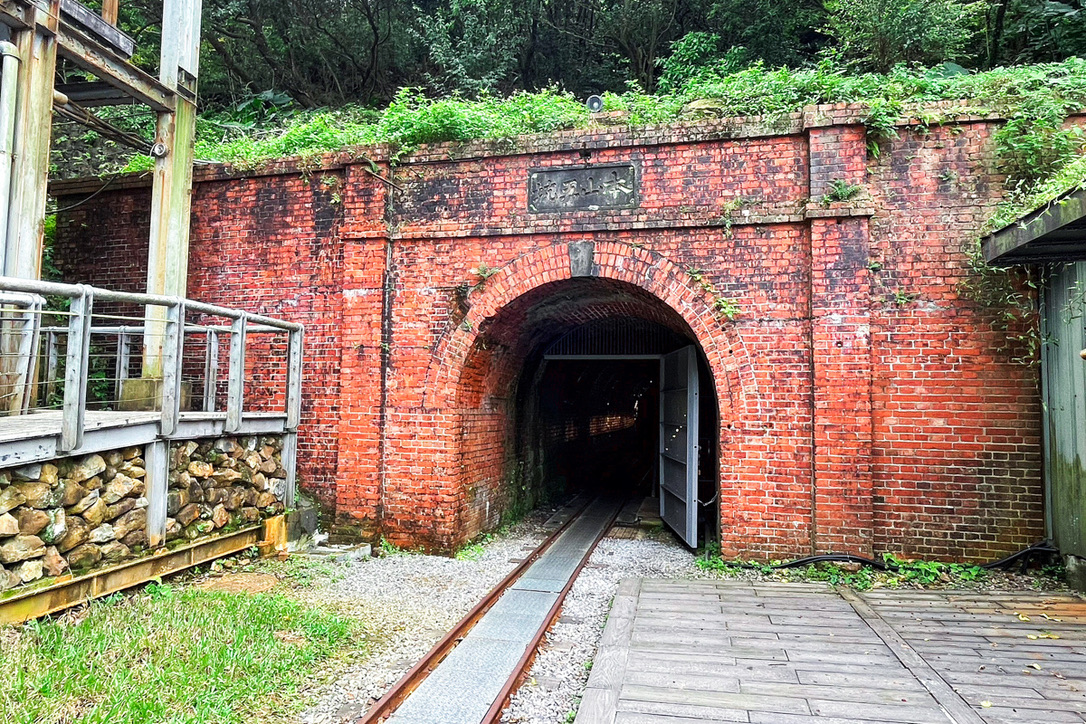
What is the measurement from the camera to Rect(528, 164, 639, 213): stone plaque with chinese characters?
7180 millimetres

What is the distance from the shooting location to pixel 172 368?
564 centimetres

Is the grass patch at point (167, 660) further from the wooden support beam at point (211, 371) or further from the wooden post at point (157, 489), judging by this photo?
the wooden support beam at point (211, 371)

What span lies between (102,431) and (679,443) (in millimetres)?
6449

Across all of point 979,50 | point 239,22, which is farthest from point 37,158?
point 979,50

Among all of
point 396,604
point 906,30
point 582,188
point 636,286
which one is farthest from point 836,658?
point 906,30

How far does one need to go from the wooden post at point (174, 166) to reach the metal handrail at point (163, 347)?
45cm

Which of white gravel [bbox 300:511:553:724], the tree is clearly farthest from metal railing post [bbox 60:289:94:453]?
the tree

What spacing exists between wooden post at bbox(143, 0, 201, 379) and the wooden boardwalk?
6165 millimetres

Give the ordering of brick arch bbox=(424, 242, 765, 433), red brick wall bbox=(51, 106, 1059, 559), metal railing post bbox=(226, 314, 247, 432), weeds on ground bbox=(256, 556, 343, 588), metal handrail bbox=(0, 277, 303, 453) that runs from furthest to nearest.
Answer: brick arch bbox=(424, 242, 765, 433)
metal railing post bbox=(226, 314, 247, 432)
red brick wall bbox=(51, 106, 1059, 559)
weeds on ground bbox=(256, 556, 343, 588)
metal handrail bbox=(0, 277, 303, 453)

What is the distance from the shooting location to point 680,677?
13.0 ft

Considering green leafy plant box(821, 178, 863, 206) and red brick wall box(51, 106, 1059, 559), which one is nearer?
red brick wall box(51, 106, 1059, 559)

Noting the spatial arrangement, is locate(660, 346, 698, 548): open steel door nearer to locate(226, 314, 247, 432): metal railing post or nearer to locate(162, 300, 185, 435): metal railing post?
locate(226, 314, 247, 432): metal railing post

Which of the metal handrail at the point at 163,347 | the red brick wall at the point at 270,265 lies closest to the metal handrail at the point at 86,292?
the metal handrail at the point at 163,347

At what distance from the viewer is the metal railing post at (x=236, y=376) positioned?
21.1 ft
